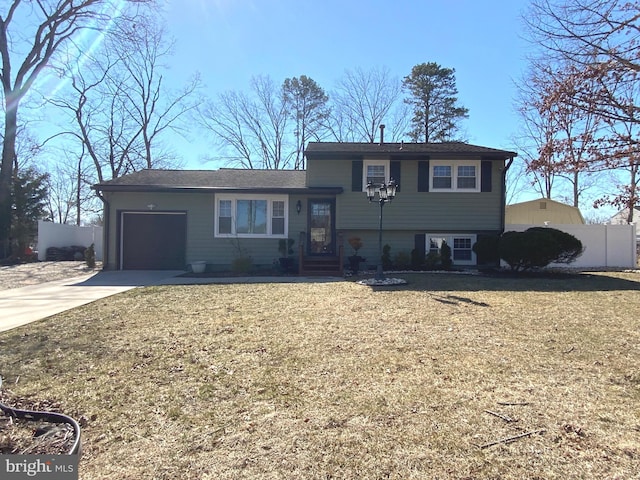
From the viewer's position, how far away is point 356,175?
13.1 metres

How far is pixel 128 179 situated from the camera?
13773 mm

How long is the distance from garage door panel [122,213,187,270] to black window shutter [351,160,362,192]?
6.33m

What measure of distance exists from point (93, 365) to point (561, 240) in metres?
11.6

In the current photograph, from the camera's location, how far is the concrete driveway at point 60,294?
20.3 feet

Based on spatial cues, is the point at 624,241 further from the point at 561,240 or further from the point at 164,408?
the point at 164,408

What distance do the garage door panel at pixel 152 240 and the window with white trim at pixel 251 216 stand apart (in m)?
1.45

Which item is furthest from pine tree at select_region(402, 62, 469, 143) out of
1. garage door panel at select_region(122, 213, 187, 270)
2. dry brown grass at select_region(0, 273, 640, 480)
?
dry brown grass at select_region(0, 273, 640, 480)

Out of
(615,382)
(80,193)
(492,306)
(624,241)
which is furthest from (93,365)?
(80,193)

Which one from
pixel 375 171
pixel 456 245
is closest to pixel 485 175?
pixel 456 245

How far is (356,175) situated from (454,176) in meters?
3.58

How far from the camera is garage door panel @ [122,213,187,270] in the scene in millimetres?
13227

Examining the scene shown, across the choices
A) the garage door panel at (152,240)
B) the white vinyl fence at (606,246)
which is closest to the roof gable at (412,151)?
the white vinyl fence at (606,246)

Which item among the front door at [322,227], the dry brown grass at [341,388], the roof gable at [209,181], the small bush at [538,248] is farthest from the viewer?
the front door at [322,227]

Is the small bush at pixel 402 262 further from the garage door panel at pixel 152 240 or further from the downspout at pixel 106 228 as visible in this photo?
the downspout at pixel 106 228
